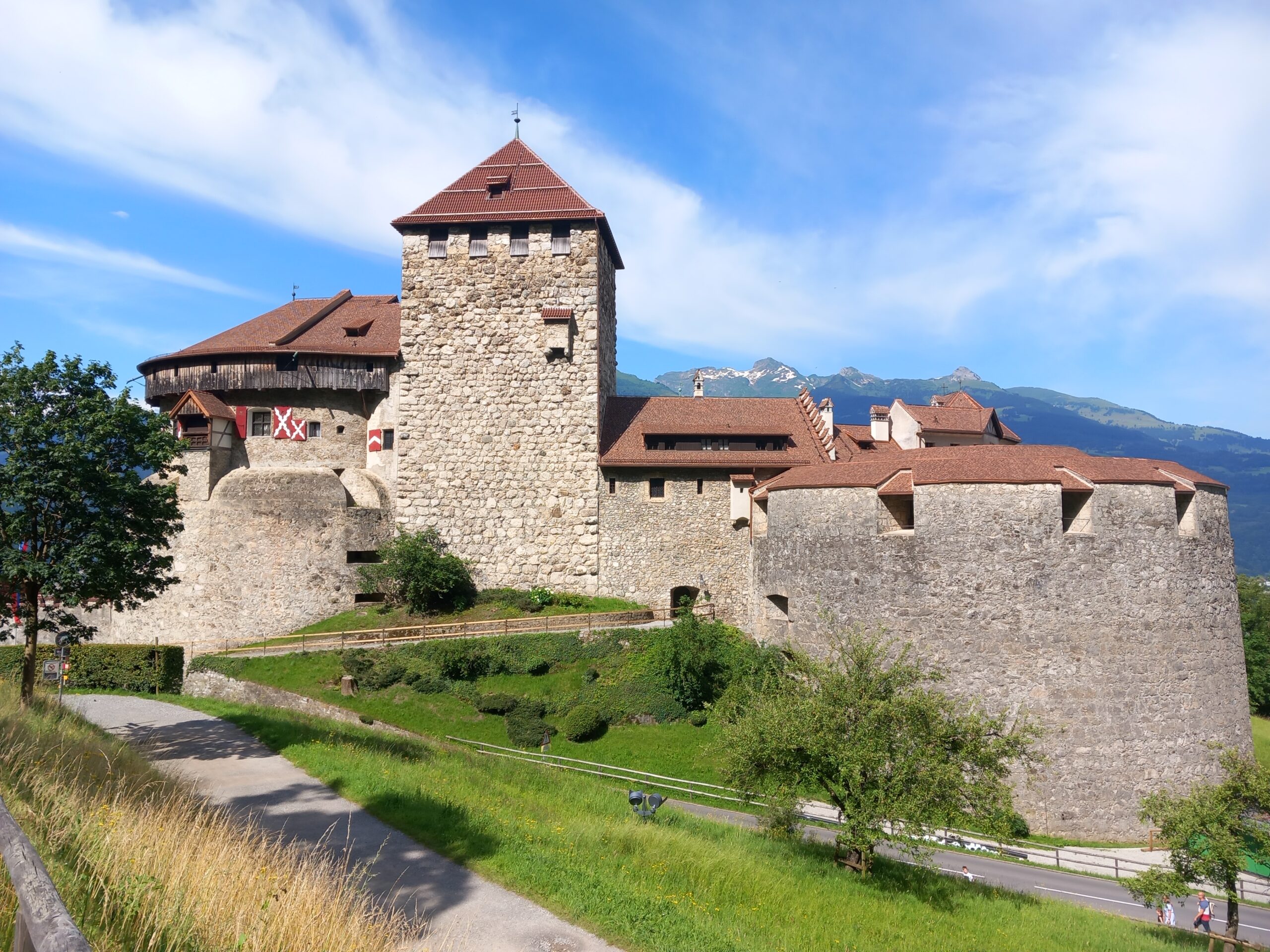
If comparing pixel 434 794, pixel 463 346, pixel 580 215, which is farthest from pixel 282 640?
pixel 580 215

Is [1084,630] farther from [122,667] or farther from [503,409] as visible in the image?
[122,667]

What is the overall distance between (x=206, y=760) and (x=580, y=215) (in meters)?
22.3

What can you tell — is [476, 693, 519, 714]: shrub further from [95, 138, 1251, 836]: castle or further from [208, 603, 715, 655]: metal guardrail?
[95, 138, 1251, 836]: castle

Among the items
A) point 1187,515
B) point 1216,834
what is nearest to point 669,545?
point 1187,515

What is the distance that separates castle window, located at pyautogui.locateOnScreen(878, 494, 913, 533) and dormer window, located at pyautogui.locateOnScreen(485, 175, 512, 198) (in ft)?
62.8

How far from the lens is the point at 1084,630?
21266mm

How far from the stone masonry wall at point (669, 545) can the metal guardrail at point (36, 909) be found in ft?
85.3

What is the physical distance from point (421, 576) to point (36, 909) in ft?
84.0

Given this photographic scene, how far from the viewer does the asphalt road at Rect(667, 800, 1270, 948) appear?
56.3 ft

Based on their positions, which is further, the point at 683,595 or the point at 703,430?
the point at 703,430

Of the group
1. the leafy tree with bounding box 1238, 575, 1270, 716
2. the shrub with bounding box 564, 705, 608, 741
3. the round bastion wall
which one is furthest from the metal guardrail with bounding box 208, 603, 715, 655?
the leafy tree with bounding box 1238, 575, 1270, 716

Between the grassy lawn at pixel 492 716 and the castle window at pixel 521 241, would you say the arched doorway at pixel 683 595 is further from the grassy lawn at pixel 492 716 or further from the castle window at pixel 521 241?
the castle window at pixel 521 241

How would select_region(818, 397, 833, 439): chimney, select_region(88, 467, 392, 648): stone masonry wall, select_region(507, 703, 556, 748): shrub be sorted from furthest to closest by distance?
select_region(818, 397, 833, 439): chimney
select_region(88, 467, 392, 648): stone masonry wall
select_region(507, 703, 556, 748): shrub

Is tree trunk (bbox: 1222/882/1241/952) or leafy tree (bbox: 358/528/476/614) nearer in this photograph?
tree trunk (bbox: 1222/882/1241/952)
